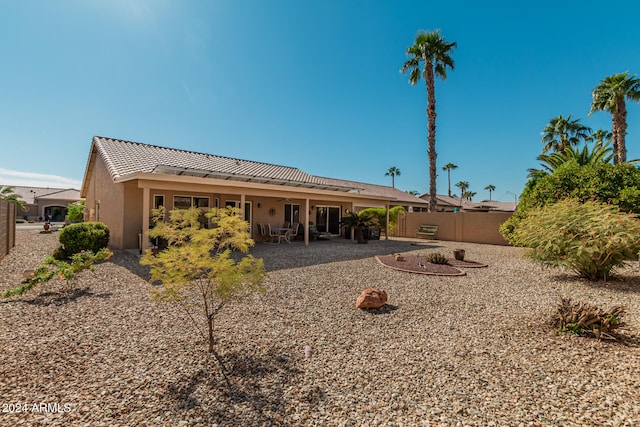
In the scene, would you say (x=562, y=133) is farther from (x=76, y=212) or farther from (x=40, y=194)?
(x=40, y=194)

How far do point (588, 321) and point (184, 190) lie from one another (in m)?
10.9

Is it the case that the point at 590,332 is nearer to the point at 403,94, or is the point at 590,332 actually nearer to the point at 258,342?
the point at 258,342

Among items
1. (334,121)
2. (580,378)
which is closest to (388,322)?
(580,378)

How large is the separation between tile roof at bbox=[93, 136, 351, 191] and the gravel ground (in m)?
5.82

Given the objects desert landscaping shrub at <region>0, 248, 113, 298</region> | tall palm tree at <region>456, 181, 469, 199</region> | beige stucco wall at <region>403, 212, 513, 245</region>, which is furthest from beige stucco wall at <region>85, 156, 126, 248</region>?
tall palm tree at <region>456, 181, 469, 199</region>

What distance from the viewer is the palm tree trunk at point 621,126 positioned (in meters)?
18.1

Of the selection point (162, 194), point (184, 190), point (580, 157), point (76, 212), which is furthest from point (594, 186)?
point (76, 212)

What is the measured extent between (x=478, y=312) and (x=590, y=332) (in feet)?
4.68

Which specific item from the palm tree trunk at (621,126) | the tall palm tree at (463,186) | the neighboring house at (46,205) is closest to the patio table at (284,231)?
the palm tree trunk at (621,126)

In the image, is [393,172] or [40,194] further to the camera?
[393,172]

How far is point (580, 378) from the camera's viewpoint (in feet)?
9.53

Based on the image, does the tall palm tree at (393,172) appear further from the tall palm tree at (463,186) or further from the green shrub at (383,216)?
the green shrub at (383,216)

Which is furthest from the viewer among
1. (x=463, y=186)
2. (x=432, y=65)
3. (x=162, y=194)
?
(x=463, y=186)

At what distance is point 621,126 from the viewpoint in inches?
716
